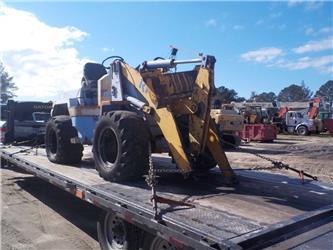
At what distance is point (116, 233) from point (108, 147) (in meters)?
1.75

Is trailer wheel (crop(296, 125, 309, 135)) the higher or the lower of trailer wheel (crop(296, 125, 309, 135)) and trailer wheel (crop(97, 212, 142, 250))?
the higher

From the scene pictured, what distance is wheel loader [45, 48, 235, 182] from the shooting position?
5.55 metres

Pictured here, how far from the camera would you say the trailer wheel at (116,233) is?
463 centimetres

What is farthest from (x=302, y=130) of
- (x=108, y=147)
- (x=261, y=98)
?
(x=261, y=98)

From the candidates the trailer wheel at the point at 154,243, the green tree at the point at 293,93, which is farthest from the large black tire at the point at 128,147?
the green tree at the point at 293,93

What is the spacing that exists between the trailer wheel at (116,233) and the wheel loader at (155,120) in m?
0.77

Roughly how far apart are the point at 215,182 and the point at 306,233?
7.87 ft

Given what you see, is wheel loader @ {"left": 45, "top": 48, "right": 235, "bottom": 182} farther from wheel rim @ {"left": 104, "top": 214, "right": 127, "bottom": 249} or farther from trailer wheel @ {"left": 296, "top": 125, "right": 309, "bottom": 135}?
trailer wheel @ {"left": 296, "top": 125, "right": 309, "bottom": 135}

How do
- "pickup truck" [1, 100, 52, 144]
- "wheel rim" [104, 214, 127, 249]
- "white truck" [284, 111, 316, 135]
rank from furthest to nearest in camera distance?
"white truck" [284, 111, 316, 135] → "pickup truck" [1, 100, 52, 144] → "wheel rim" [104, 214, 127, 249]

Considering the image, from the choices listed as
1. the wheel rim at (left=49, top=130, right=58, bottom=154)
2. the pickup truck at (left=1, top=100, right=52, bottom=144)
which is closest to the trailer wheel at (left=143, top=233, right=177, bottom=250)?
the wheel rim at (left=49, top=130, right=58, bottom=154)

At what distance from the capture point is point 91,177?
249 inches

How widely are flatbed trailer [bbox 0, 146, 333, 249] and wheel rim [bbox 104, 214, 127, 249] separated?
0.04 meters

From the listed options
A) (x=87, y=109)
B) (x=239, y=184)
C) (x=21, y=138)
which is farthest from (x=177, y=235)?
(x=21, y=138)

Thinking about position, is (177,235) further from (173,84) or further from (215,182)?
(173,84)
